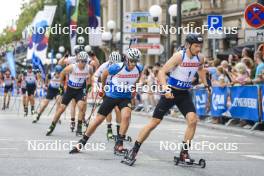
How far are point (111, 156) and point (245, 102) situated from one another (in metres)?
8.34

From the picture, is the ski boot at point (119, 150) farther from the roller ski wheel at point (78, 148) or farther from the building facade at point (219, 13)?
the building facade at point (219, 13)

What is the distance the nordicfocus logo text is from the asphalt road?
1.44 metres

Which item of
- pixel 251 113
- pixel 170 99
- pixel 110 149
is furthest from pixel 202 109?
pixel 170 99

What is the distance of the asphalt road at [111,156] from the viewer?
1101 centimetres

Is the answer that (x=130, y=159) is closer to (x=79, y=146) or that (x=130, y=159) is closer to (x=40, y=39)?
(x=79, y=146)

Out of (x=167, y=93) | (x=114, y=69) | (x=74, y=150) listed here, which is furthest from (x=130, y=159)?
(x=114, y=69)

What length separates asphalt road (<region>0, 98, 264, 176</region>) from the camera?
11.0 m

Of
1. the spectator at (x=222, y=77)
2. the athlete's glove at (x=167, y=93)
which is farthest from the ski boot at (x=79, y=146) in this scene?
the spectator at (x=222, y=77)

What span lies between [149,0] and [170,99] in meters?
52.2

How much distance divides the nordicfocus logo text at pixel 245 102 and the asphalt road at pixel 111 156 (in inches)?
56.5

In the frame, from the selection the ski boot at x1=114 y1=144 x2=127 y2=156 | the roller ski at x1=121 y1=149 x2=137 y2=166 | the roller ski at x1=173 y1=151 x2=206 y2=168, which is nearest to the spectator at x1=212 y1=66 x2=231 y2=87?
the ski boot at x1=114 y1=144 x2=127 y2=156

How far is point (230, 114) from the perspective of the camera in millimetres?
22047

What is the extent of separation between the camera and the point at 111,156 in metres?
13.1

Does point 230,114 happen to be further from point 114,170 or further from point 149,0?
point 149,0
